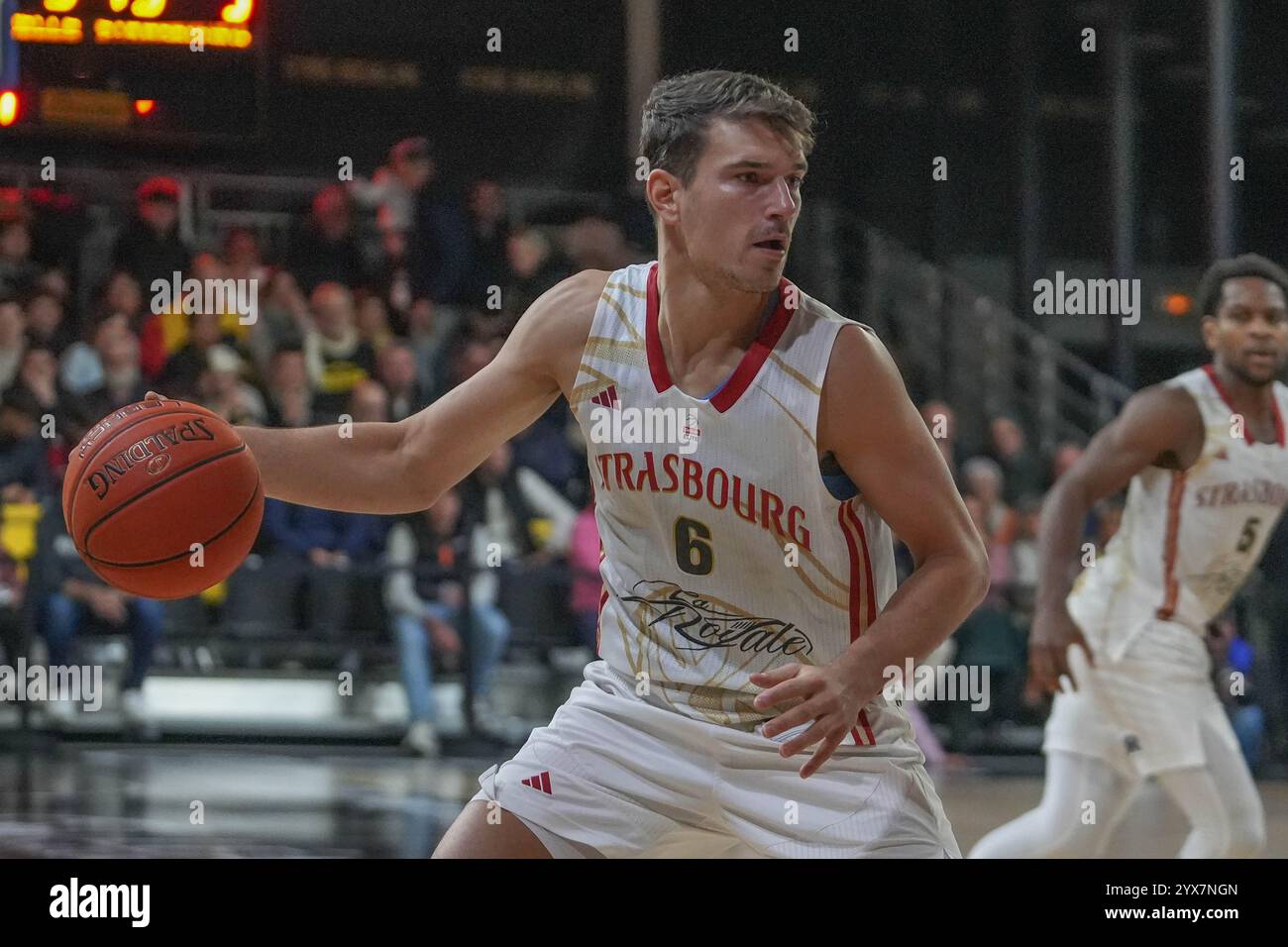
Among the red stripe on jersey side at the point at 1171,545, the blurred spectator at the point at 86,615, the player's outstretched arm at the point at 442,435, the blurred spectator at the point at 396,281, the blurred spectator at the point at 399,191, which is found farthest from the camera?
the blurred spectator at the point at 399,191

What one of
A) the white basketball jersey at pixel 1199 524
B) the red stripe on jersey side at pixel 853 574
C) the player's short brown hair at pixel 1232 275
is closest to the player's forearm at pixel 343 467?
the red stripe on jersey side at pixel 853 574

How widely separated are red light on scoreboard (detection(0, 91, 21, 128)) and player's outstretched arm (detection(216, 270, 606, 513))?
2.93 meters

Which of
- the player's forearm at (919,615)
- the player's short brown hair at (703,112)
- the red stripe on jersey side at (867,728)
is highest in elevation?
the player's short brown hair at (703,112)

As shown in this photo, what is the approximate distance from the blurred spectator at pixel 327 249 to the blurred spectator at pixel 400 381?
459mm

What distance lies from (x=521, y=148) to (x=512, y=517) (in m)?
2.97

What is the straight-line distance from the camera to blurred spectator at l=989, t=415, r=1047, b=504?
7.65 meters

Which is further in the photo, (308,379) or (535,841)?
(308,379)

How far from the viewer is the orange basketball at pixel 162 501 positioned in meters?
2.73

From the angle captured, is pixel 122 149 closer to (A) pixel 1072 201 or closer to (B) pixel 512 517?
(B) pixel 512 517

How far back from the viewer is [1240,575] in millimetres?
4309

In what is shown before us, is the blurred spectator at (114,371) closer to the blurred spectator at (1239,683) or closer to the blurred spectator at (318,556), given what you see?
the blurred spectator at (318,556)

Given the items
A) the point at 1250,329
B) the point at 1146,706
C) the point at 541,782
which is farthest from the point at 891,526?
the point at 1250,329

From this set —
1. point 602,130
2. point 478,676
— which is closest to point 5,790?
point 478,676

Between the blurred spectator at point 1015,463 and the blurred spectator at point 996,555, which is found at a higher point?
the blurred spectator at point 1015,463
